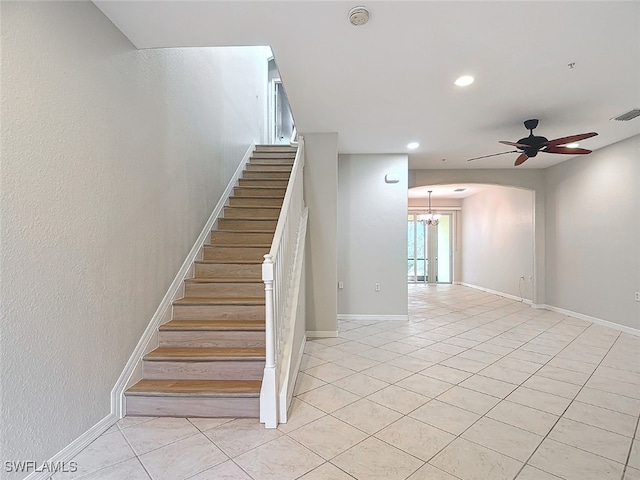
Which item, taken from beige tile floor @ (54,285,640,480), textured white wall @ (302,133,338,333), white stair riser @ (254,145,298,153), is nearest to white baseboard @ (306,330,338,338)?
textured white wall @ (302,133,338,333)

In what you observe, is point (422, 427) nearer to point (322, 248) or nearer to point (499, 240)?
point (322, 248)

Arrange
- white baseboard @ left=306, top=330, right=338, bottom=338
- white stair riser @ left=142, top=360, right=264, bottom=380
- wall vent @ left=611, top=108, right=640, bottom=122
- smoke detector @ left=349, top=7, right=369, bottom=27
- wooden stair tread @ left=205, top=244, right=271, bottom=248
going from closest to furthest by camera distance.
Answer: smoke detector @ left=349, top=7, right=369, bottom=27
white stair riser @ left=142, top=360, right=264, bottom=380
wall vent @ left=611, top=108, right=640, bottom=122
wooden stair tread @ left=205, top=244, right=271, bottom=248
white baseboard @ left=306, top=330, right=338, bottom=338

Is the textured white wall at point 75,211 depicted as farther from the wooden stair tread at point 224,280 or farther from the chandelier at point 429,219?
the chandelier at point 429,219

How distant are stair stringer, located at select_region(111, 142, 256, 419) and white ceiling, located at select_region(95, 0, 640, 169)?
179cm

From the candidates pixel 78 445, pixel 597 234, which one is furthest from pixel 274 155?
pixel 597 234

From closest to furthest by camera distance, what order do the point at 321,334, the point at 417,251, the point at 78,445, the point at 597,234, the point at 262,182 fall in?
the point at 78,445
the point at 321,334
the point at 262,182
the point at 597,234
the point at 417,251

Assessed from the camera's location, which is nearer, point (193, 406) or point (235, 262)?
point (193, 406)

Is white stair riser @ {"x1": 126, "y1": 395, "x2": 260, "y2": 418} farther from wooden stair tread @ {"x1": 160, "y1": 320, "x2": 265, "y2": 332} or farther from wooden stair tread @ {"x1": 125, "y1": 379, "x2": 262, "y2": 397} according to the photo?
wooden stair tread @ {"x1": 160, "y1": 320, "x2": 265, "y2": 332}

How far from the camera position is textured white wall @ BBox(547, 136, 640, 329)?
4453 mm

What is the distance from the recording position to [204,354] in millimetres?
2510

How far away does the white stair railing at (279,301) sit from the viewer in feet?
7.02

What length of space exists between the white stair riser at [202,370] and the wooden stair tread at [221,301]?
22.4 inches

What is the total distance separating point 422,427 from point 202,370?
1641 millimetres

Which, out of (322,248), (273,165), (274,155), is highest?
(274,155)
